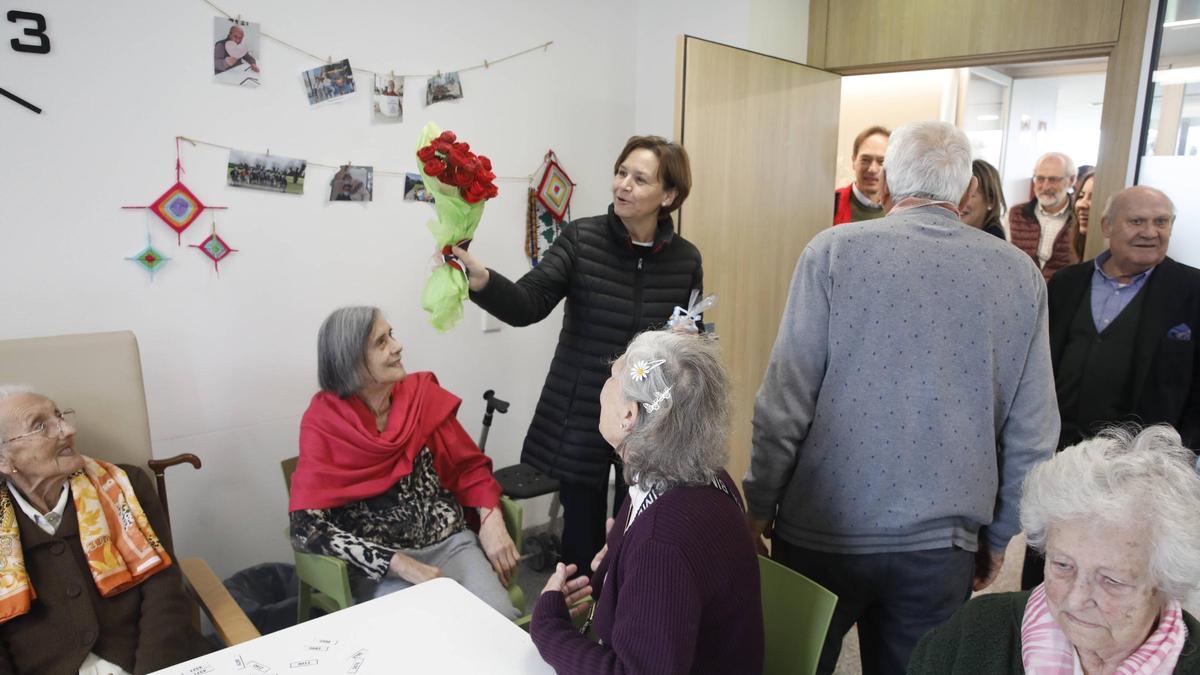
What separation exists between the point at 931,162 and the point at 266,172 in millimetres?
1923

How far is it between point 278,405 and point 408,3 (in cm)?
145

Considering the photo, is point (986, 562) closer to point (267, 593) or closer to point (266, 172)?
point (267, 593)

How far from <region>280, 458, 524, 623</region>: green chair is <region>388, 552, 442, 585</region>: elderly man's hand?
0.12 m

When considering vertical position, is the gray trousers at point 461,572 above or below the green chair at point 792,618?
below

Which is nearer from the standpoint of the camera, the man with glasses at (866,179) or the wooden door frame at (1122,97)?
the wooden door frame at (1122,97)

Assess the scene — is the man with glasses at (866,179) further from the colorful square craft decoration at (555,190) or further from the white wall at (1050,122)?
the white wall at (1050,122)

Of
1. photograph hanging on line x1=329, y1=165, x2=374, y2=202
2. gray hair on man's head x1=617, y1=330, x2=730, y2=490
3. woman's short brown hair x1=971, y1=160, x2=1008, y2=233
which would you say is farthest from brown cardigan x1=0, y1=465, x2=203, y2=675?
woman's short brown hair x1=971, y1=160, x2=1008, y2=233

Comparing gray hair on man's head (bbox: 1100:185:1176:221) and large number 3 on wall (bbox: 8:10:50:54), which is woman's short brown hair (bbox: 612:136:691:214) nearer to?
gray hair on man's head (bbox: 1100:185:1176:221)

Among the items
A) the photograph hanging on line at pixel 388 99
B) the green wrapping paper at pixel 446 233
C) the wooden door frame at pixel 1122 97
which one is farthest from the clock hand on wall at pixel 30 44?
the wooden door frame at pixel 1122 97

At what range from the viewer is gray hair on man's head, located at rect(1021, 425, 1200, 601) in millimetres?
997

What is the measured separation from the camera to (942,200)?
60.7 inches

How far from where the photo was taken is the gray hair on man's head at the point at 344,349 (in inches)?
81.6

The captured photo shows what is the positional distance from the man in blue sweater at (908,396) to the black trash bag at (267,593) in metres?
1.60

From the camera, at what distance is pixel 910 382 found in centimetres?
152
